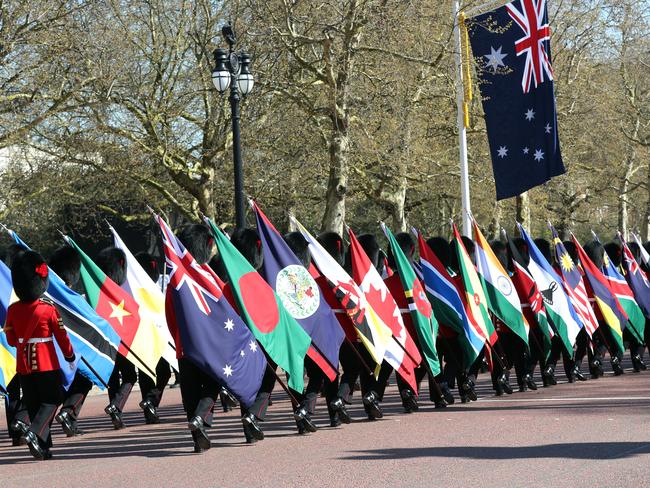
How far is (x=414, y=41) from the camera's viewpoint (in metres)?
22.7

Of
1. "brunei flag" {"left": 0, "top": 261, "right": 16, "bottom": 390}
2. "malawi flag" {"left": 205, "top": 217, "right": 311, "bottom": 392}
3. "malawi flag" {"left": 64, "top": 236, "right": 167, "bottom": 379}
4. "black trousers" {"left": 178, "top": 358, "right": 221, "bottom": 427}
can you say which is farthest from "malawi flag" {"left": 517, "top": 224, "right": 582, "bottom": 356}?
"brunei flag" {"left": 0, "top": 261, "right": 16, "bottom": 390}

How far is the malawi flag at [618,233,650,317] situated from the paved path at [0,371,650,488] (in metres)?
3.32

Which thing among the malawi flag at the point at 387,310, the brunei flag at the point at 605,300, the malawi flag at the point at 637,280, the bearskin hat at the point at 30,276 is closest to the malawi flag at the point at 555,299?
the brunei flag at the point at 605,300

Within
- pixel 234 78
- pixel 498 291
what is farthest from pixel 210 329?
pixel 234 78

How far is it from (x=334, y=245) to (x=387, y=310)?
0.87m

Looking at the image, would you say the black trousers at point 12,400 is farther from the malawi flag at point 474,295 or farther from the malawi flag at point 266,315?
the malawi flag at point 474,295

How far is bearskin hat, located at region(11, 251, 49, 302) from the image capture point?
9805mm

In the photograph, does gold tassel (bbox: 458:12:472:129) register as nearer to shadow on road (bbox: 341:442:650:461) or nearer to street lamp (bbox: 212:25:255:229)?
street lamp (bbox: 212:25:255:229)

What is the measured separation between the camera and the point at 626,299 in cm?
1578

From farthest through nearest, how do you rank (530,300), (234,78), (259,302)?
(234,78), (530,300), (259,302)

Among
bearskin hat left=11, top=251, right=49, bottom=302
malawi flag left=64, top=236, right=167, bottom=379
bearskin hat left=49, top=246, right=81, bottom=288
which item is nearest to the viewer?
bearskin hat left=11, top=251, right=49, bottom=302

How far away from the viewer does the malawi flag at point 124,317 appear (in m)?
12.2

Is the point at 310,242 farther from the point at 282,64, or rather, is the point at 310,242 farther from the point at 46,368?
the point at 282,64

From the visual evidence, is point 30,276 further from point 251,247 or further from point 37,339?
point 251,247
